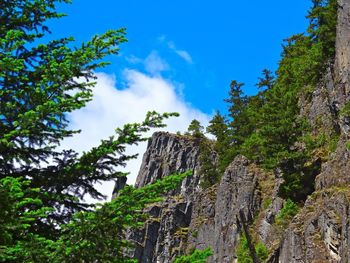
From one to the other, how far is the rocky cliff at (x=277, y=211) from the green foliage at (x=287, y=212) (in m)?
0.32

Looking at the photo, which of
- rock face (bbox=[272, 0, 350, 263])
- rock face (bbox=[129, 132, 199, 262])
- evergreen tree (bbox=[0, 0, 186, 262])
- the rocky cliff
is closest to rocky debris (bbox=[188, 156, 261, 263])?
the rocky cliff

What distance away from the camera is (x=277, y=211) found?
3359 cm

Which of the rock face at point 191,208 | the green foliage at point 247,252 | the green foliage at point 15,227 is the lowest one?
the green foliage at point 15,227

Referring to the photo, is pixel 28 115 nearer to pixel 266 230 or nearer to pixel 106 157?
pixel 106 157

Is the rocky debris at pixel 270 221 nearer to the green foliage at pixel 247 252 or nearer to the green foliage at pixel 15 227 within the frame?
the green foliage at pixel 247 252

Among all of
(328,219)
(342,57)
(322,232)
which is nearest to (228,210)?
(342,57)

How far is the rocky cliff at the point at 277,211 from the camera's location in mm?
24656

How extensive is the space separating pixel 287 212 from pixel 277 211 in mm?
1990

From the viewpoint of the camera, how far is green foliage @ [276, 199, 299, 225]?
3140cm

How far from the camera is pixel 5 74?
8453 mm

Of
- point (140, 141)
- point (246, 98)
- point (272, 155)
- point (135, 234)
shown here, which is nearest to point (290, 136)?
point (272, 155)

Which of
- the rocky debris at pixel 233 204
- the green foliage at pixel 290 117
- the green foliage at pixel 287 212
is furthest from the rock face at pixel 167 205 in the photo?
the green foliage at pixel 287 212

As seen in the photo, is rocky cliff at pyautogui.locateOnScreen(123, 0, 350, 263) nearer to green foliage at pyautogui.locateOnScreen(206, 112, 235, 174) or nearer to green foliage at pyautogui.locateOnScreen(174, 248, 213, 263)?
green foliage at pyautogui.locateOnScreen(206, 112, 235, 174)

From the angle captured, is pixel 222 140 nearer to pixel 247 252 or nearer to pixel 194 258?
pixel 247 252
